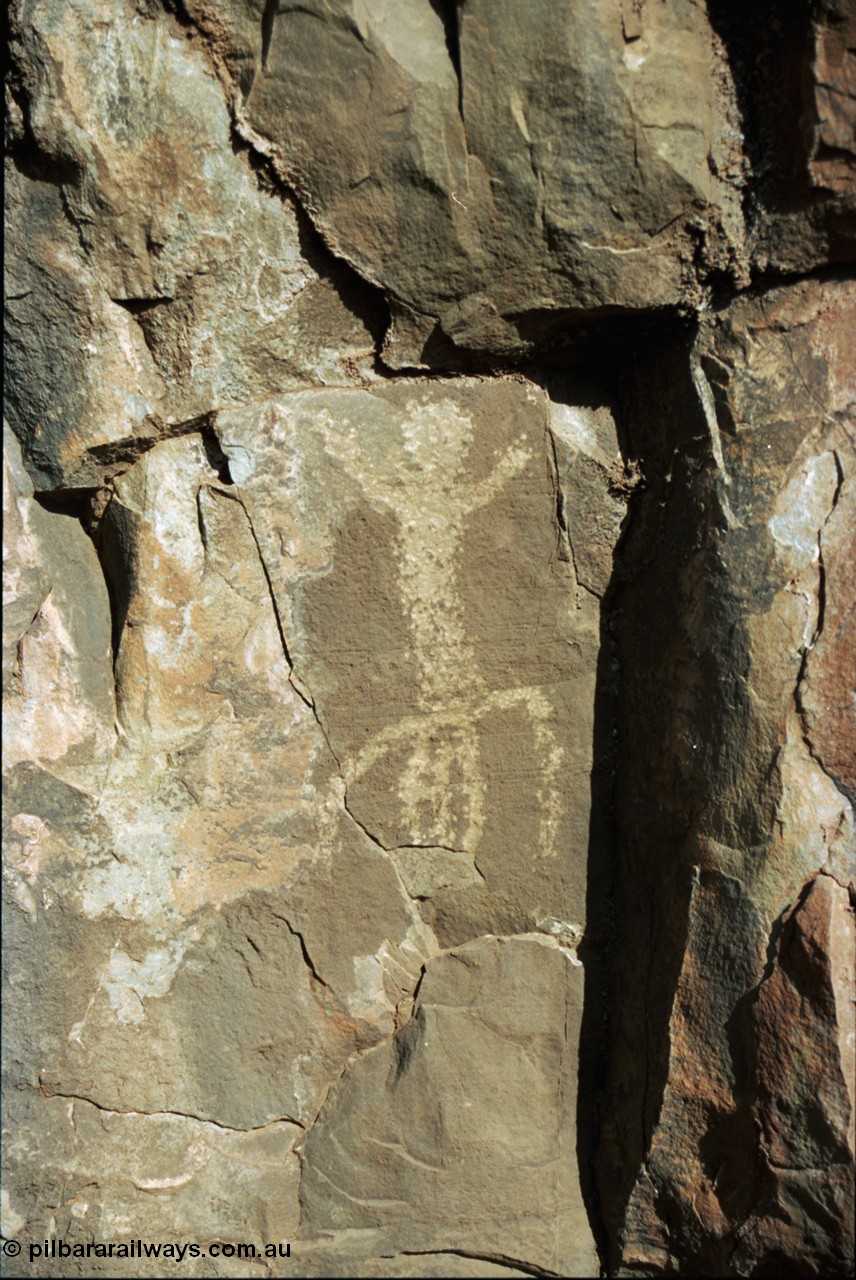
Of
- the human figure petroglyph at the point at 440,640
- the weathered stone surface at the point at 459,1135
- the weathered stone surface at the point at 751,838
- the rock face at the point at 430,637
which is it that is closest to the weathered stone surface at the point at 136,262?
the rock face at the point at 430,637

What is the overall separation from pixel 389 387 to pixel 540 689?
580 mm

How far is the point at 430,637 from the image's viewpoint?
1820mm

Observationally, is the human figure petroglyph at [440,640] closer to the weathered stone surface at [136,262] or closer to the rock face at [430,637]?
the rock face at [430,637]

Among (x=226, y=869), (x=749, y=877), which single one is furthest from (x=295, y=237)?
(x=749, y=877)

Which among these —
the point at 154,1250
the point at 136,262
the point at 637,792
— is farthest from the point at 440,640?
the point at 154,1250

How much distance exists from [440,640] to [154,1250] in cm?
112

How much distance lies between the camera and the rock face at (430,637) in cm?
162

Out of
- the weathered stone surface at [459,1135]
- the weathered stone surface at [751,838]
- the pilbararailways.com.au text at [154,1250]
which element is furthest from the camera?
the weathered stone surface at [459,1135]

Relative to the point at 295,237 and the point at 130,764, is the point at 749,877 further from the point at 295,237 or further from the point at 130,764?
the point at 295,237

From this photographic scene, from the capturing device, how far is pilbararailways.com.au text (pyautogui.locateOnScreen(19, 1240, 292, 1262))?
1.72 m

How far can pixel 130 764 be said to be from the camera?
5.77ft

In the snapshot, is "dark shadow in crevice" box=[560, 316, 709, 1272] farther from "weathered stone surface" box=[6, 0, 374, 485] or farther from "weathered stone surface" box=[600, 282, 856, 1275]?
"weathered stone surface" box=[6, 0, 374, 485]

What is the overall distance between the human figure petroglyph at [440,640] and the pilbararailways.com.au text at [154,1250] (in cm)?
73

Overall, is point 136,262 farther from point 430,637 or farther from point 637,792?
point 637,792
